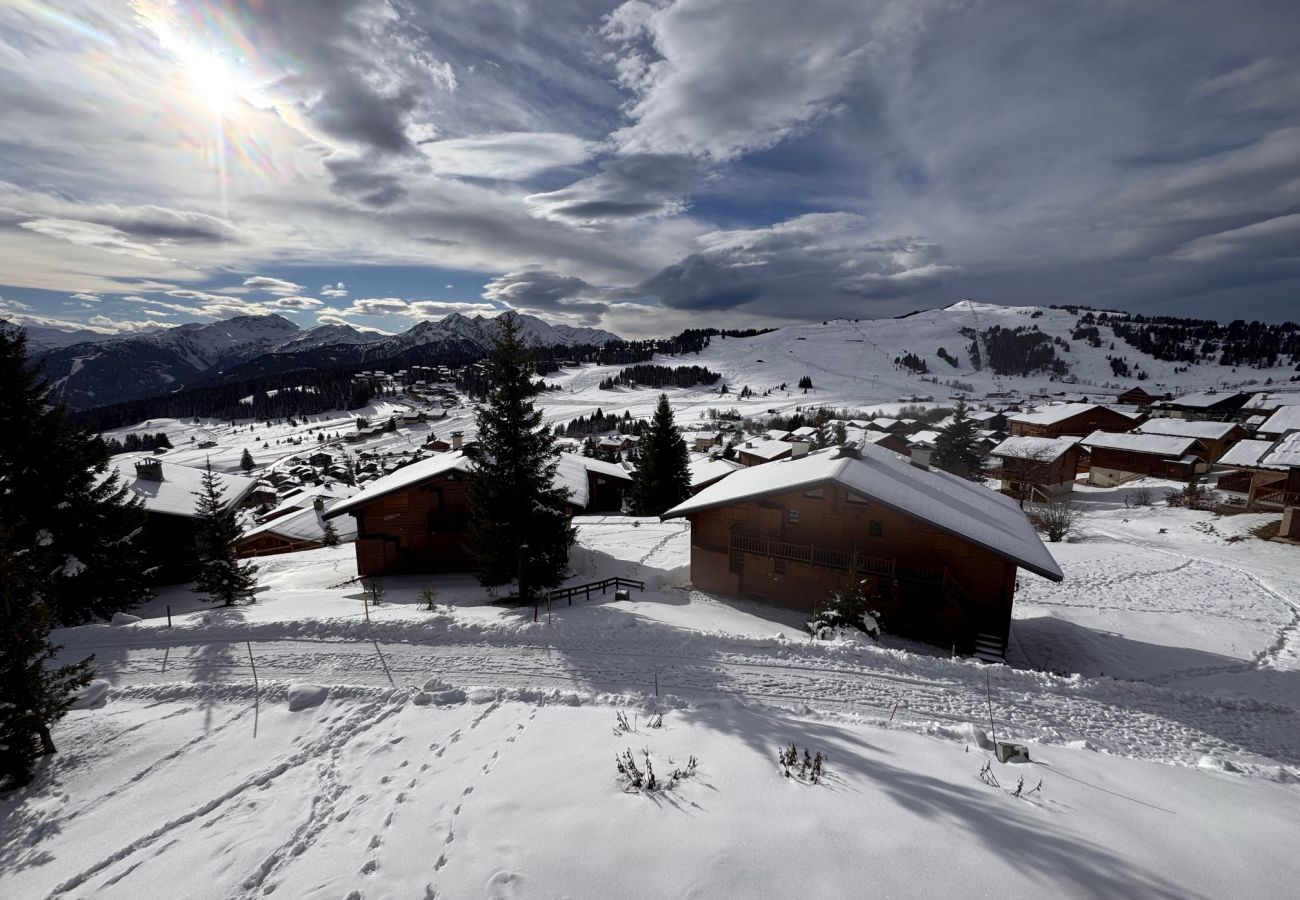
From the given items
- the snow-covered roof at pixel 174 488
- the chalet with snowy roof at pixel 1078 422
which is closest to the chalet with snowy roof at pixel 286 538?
the snow-covered roof at pixel 174 488

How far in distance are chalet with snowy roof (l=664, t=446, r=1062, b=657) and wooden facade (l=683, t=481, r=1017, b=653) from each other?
0.13 ft

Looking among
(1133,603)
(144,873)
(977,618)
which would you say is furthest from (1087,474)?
(144,873)

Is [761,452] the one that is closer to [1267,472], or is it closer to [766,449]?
[766,449]

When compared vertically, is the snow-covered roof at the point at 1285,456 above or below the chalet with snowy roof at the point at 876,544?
above

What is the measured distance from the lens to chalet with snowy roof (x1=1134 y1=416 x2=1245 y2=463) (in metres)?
55.8

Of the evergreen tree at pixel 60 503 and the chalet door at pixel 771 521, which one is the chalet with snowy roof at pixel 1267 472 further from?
the evergreen tree at pixel 60 503

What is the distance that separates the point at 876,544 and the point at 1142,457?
5744cm

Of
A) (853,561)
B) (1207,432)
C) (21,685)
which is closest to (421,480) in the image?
(21,685)

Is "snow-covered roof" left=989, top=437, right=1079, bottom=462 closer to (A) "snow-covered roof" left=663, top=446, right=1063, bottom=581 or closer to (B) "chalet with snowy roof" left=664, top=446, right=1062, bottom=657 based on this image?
(A) "snow-covered roof" left=663, top=446, right=1063, bottom=581

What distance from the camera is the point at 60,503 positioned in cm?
2075

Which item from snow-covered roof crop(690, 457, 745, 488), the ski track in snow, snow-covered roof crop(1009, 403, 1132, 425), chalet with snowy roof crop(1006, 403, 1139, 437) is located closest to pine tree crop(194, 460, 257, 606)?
the ski track in snow

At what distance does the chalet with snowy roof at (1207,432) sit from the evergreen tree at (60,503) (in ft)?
294

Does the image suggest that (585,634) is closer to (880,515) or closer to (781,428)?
(880,515)

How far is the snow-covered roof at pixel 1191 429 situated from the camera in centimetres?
5659
